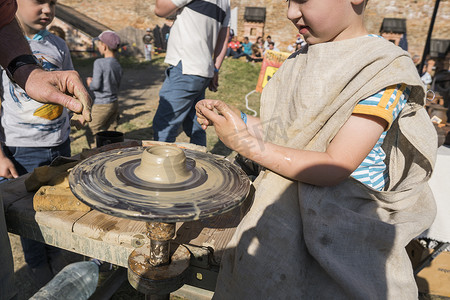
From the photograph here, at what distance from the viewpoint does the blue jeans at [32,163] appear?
2285 mm

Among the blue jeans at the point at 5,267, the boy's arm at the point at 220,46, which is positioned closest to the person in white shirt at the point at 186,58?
the boy's arm at the point at 220,46

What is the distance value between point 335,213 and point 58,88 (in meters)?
1.53

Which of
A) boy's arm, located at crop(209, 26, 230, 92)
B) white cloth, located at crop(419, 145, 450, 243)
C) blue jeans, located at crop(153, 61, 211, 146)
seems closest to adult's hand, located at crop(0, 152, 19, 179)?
blue jeans, located at crop(153, 61, 211, 146)

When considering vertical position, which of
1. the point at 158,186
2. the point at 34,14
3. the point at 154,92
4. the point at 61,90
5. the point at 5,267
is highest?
the point at 34,14

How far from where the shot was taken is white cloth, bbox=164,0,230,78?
116 inches

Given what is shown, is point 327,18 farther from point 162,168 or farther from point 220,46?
point 220,46

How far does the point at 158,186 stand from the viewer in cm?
127

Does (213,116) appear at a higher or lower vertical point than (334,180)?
higher

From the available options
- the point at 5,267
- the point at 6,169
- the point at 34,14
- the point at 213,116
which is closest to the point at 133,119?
the point at 34,14

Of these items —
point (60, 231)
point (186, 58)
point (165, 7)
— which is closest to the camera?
point (60, 231)

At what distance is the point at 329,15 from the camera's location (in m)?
1.33

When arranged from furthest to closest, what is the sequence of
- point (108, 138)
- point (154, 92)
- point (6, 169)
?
point (154, 92)
point (108, 138)
point (6, 169)

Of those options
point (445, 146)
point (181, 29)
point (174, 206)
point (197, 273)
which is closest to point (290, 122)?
point (174, 206)

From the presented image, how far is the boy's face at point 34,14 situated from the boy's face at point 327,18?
72.2 inches
